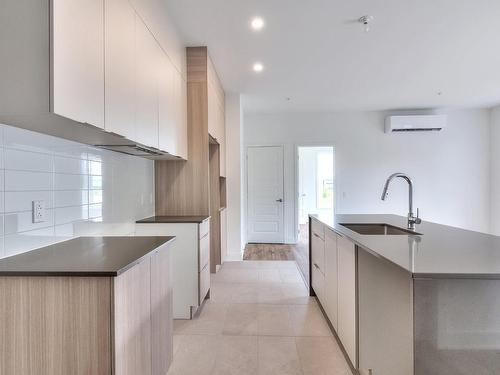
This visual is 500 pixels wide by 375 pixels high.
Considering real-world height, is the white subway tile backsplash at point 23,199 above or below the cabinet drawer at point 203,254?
above

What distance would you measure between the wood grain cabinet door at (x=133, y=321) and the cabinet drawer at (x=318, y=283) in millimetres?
1576

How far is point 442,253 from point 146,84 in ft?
6.38

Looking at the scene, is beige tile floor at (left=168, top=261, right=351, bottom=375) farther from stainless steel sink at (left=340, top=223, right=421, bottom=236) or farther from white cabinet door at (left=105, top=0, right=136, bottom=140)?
white cabinet door at (left=105, top=0, right=136, bottom=140)

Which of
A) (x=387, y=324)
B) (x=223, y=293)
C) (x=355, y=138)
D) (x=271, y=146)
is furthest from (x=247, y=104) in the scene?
(x=387, y=324)

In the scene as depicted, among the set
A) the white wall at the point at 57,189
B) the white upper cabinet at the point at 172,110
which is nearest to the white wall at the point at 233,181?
the white upper cabinet at the point at 172,110

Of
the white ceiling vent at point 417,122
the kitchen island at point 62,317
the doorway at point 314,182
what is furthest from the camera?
the doorway at point 314,182

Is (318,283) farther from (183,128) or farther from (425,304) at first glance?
(183,128)

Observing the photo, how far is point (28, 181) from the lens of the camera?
133cm

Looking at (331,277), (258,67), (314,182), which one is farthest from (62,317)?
(314,182)

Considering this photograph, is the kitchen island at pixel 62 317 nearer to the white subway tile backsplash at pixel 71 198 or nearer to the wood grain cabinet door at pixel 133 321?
the wood grain cabinet door at pixel 133 321

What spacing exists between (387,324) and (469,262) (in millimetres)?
488

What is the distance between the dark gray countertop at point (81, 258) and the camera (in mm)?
1063

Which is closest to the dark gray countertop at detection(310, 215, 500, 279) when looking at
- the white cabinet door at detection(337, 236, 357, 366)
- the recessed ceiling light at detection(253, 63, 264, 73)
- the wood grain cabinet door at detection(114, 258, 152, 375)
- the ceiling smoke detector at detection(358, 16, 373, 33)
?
the white cabinet door at detection(337, 236, 357, 366)

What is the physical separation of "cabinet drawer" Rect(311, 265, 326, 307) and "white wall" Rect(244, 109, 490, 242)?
2.87 metres
